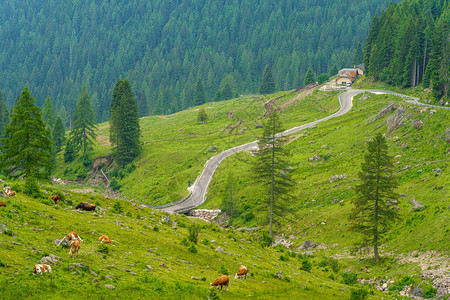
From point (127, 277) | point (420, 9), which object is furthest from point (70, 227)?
point (420, 9)

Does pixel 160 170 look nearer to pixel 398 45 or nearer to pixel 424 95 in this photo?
pixel 424 95

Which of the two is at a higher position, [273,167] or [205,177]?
[273,167]

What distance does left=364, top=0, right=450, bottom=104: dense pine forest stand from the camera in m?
84.6

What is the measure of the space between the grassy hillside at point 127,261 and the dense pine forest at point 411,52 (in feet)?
224

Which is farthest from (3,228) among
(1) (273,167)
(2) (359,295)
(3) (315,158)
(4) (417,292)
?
→ (3) (315,158)

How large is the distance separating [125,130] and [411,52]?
8122 cm

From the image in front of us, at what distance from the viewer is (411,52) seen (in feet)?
353

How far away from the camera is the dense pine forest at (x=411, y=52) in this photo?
8456 centimetres

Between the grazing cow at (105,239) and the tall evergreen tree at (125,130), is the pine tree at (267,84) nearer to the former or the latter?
the tall evergreen tree at (125,130)

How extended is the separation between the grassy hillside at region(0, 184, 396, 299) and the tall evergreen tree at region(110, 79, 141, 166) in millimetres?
67523

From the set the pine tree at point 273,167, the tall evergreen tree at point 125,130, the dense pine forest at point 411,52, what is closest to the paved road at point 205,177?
the dense pine forest at point 411,52

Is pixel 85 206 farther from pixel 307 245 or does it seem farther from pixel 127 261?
pixel 307 245

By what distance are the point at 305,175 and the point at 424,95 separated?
1708 inches

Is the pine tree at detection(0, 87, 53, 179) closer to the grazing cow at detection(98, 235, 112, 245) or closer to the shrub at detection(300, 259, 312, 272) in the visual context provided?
the grazing cow at detection(98, 235, 112, 245)
